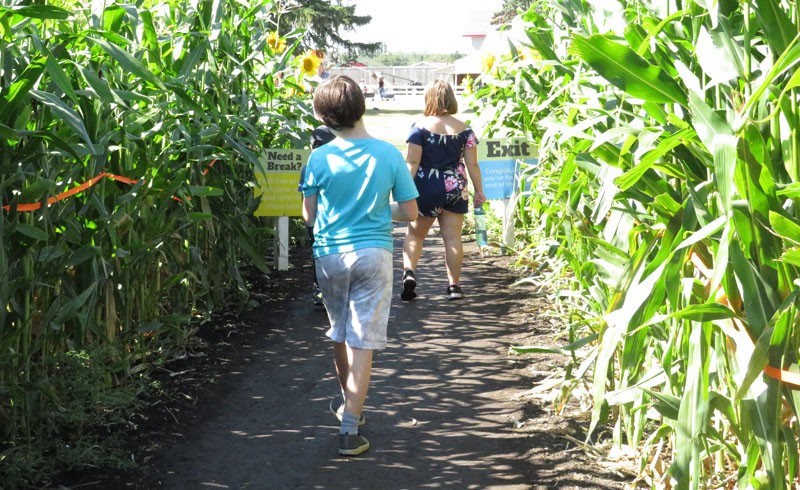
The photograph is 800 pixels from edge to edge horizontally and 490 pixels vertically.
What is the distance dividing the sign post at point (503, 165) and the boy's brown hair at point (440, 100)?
1.00m

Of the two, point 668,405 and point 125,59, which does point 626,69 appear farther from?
point 125,59

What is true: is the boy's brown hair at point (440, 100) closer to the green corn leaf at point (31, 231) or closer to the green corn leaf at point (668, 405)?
the green corn leaf at point (31, 231)

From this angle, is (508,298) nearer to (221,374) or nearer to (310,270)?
(310,270)

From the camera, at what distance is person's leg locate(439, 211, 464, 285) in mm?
7469

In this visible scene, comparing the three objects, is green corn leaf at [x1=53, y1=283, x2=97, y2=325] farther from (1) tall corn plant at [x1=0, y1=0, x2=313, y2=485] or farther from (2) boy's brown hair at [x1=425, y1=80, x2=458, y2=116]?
(2) boy's brown hair at [x1=425, y1=80, x2=458, y2=116]

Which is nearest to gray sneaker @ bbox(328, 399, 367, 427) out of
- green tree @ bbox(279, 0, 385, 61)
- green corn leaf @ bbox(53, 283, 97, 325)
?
green corn leaf @ bbox(53, 283, 97, 325)

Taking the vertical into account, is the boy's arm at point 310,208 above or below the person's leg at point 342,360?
above

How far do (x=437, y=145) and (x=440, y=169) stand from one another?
18 centimetres

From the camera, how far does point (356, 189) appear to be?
174 inches

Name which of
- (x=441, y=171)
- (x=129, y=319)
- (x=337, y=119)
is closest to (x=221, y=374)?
(x=129, y=319)

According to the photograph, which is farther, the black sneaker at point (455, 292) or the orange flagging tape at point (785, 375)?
the black sneaker at point (455, 292)

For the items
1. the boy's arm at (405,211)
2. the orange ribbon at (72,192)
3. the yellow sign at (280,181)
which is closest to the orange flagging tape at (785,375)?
the boy's arm at (405,211)

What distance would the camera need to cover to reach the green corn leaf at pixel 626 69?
261 centimetres

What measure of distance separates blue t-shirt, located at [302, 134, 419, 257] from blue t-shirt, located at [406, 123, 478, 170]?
2.79m
